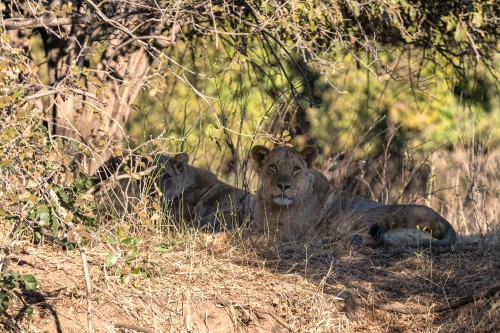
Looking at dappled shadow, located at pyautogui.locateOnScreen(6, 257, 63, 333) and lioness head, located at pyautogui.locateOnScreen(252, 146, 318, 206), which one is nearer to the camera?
dappled shadow, located at pyautogui.locateOnScreen(6, 257, 63, 333)

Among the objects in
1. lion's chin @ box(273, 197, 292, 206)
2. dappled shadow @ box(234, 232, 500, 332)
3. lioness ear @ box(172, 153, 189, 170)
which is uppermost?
dappled shadow @ box(234, 232, 500, 332)

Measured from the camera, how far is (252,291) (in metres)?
5.86

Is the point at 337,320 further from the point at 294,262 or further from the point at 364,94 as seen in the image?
the point at 364,94

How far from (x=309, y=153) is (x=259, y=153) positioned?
0.42 meters

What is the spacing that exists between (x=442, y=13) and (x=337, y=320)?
12.1 ft

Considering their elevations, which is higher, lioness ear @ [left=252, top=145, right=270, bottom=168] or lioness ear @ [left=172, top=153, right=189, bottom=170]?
lioness ear @ [left=252, top=145, right=270, bottom=168]

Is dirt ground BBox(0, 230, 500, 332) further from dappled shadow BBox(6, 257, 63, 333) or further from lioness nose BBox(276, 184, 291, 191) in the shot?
lioness nose BBox(276, 184, 291, 191)

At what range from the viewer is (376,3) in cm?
726

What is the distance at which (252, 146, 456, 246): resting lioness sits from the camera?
7.54m

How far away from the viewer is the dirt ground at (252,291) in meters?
5.32

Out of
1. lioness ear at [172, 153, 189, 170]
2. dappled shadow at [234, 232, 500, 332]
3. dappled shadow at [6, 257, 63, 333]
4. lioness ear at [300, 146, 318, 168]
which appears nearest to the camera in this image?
dappled shadow at [6, 257, 63, 333]

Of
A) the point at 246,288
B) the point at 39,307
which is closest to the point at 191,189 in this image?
the point at 246,288

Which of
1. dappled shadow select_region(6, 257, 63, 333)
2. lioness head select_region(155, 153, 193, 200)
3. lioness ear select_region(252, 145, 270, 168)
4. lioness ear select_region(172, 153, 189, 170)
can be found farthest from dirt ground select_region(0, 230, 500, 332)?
lioness head select_region(155, 153, 193, 200)

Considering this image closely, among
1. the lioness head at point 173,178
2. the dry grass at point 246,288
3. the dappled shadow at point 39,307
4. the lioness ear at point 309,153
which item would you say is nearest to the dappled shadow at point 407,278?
the dry grass at point 246,288
